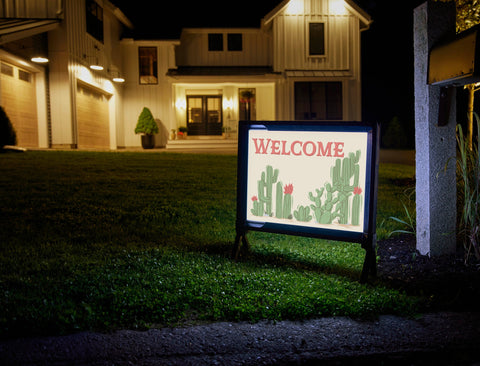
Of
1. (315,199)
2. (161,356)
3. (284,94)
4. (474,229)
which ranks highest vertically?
(284,94)

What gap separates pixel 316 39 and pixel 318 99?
3.16m

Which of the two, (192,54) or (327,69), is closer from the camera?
(327,69)

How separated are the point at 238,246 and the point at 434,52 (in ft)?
7.90

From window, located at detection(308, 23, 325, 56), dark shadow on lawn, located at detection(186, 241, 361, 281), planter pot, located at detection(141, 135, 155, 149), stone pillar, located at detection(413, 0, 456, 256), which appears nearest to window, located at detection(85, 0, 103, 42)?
planter pot, located at detection(141, 135, 155, 149)

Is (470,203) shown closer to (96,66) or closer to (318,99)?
(96,66)

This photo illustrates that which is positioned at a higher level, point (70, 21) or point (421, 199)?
point (70, 21)

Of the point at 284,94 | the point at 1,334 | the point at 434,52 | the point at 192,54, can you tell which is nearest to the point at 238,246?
the point at 1,334

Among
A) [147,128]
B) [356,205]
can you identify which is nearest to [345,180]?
[356,205]

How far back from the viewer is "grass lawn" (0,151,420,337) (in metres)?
2.77

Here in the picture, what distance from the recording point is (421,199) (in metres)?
3.94

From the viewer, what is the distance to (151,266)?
371 cm

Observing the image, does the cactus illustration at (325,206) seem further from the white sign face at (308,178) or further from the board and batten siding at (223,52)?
the board and batten siding at (223,52)

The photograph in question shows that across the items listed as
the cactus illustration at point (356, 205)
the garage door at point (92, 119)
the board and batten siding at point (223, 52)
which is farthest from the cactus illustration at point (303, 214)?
the board and batten siding at point (223, 52)

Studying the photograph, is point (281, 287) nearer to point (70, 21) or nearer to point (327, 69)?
point (70, 21)
